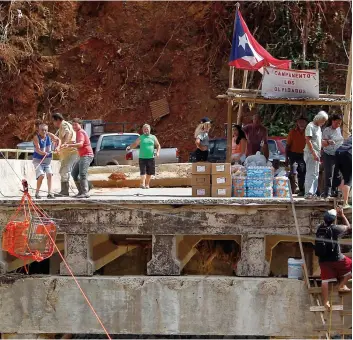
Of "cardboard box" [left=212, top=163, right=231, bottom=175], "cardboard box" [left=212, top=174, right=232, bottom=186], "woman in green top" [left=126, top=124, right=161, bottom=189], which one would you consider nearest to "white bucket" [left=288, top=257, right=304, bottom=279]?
"cardboard box" [left=212, top=174, right=232, bottom=186]

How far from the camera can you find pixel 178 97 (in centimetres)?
3084

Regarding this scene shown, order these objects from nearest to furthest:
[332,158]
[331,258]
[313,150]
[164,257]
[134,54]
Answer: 1. [331,258]
2. [164,257]
3. [313,150]
4. [332,158]
5. [134,54]

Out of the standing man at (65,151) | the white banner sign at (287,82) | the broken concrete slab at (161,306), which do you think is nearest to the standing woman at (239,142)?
the white banner sign at (287,82)

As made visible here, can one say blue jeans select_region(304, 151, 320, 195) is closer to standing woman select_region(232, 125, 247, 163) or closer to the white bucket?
the white bucket

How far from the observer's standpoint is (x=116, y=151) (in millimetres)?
26922

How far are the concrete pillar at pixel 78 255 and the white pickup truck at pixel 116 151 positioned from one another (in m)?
13.0

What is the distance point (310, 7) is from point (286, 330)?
19.0 m

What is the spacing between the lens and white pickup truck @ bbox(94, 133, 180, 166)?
1045 inches

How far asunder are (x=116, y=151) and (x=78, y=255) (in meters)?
14.0

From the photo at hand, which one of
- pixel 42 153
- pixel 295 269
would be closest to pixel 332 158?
pixel 295 269

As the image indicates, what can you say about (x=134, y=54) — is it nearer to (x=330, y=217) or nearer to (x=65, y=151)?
(x=65, y=151)

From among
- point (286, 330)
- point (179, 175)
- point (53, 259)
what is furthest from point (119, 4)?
point (286, 330)

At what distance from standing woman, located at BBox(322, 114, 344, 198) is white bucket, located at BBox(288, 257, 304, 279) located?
1.06m

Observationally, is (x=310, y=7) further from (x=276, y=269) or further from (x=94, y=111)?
(x=276, y=269)
